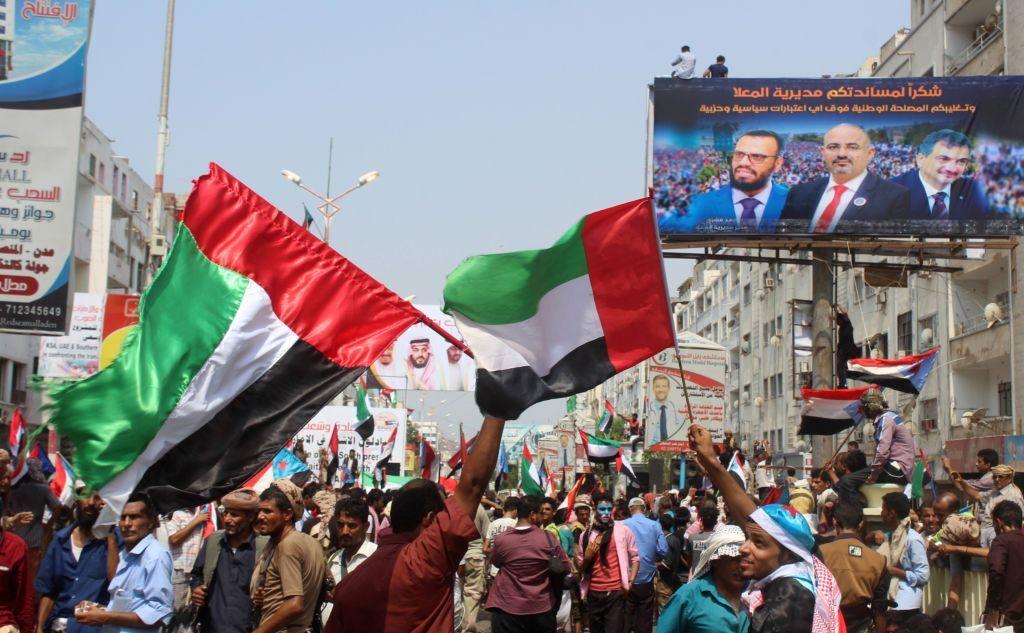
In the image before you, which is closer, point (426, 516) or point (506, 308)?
point (426, 516)

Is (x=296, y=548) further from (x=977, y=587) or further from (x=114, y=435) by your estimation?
(x=977, y=587)

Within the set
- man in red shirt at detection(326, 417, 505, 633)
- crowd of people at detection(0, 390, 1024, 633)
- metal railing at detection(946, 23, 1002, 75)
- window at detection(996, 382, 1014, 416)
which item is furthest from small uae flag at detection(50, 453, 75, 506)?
metal railing at detection(946, 23, 1002, 75)

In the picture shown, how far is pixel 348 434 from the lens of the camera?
40906mm

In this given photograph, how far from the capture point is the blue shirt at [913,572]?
9625 millimetres

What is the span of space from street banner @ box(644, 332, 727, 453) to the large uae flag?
88.6 ft

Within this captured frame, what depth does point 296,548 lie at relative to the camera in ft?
22.2

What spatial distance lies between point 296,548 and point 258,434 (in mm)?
832

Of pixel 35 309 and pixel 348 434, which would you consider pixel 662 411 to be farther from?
pixel 35 309

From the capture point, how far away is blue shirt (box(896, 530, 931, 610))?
31.6 feet

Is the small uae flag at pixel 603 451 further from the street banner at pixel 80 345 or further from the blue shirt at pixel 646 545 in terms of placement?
the street banner at pixel 80 345

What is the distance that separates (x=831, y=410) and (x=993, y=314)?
17243mm

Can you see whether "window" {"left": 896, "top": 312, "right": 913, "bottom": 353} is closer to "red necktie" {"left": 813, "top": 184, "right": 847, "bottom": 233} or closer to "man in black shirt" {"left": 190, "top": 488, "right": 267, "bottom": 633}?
"red necktie" {"left": 813, "top": 184, "right": 847, "bottom": 233}

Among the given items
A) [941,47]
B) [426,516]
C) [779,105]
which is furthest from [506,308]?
[941,47]

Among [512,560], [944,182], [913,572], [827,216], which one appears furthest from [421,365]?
[913,572]
